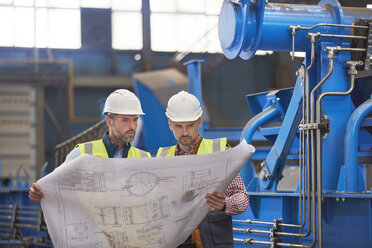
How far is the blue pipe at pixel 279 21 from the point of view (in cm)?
454

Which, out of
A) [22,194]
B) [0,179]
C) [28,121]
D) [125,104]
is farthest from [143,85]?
[28,121]

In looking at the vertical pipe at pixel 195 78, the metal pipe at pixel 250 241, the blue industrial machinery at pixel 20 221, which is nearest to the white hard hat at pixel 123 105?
the metal pipe at pixel 250 241

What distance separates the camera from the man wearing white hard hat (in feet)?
9.73

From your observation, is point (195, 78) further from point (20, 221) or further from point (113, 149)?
point (113, 149)

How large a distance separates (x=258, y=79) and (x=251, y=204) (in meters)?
14.3

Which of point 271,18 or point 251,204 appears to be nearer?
point 271,18

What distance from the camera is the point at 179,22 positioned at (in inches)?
714

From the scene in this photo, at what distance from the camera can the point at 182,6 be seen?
717 inches

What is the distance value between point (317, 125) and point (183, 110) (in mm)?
1233

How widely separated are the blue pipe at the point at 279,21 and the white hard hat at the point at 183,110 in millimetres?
1465

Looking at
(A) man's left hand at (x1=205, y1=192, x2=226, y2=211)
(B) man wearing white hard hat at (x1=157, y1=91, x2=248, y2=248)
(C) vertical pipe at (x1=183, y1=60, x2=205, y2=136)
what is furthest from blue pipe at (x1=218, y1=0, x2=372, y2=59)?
(C) vertical pipe at (x1=183, y1=60, x2=205, y2=136)

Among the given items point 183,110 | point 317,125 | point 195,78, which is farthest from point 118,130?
point 195,78

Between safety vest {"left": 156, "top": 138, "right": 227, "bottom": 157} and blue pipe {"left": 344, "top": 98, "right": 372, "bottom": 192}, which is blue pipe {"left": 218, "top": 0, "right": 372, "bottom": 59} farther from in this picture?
safety vest {"left": 156, "top": 138, "right": 227, "bottom": 157}

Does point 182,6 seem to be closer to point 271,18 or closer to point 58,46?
point 58,46
